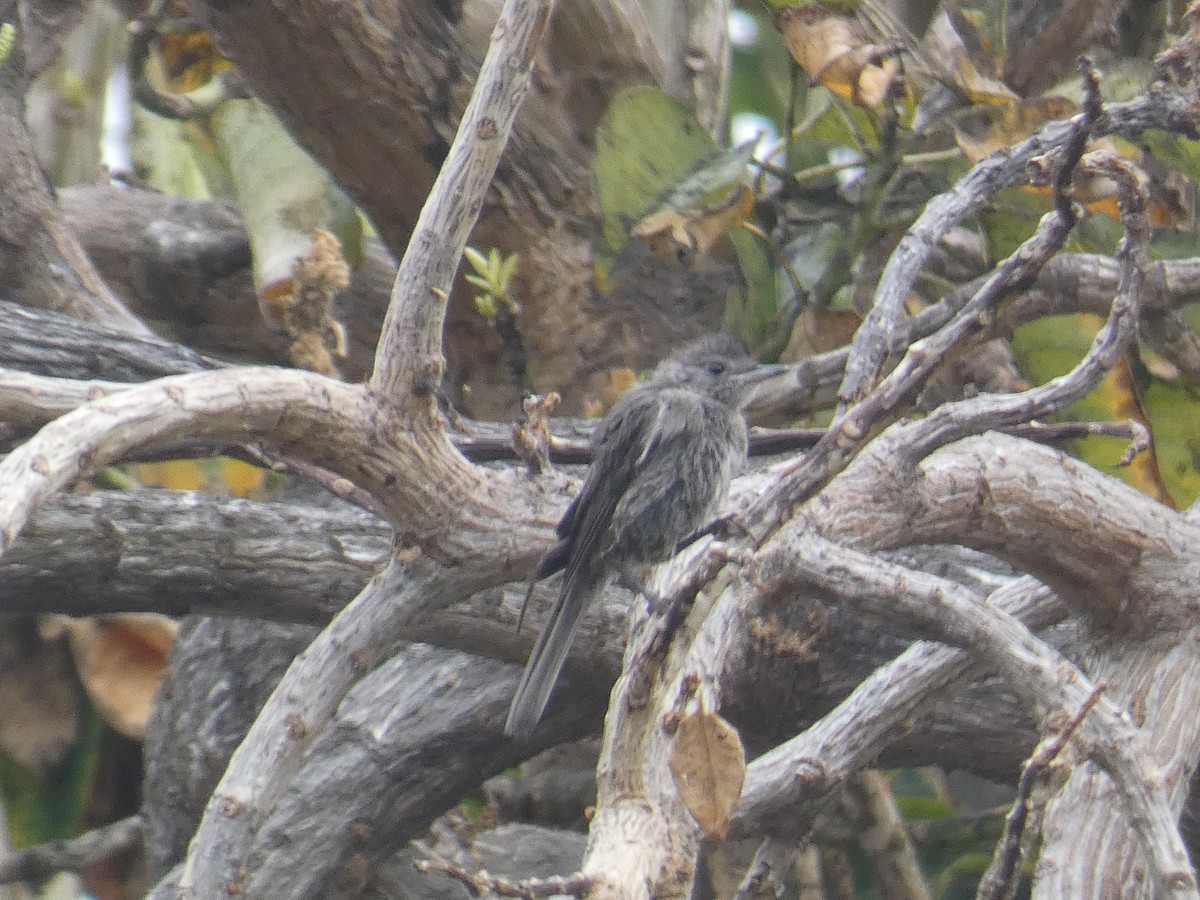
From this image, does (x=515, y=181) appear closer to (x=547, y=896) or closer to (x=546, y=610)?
(x=546, y=610)

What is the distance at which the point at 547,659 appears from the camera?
3.30 meters

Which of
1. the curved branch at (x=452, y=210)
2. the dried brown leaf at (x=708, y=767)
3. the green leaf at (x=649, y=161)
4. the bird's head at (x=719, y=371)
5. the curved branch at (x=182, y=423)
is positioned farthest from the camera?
the green leaf at (x=649, y=161)

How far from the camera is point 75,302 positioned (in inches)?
183

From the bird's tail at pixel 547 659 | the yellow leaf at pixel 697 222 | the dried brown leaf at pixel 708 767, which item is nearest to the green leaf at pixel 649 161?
the yellow leaf at pixel 697 222

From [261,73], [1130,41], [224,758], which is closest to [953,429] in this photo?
[224,758]

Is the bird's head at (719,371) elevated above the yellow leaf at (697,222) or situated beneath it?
situated beneath

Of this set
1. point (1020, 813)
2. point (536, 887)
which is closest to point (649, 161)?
point (1020, 813)

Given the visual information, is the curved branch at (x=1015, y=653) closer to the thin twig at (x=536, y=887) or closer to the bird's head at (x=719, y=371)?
the thin twig at (x=536, y=887)

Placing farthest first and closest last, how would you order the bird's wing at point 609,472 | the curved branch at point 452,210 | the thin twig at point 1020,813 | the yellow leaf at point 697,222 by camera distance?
the yellow leaf at point 697,222
the bird's wing at point 609,472
the curved branch at point 452,210
the thin twig at point 1020,813

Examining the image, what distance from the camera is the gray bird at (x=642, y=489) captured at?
3258mm

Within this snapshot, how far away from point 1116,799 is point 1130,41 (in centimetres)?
352

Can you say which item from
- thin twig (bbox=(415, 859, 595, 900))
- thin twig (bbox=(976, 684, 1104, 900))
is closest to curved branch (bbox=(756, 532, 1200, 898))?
thin twig (bbox=(976, 684, 1104, 900))

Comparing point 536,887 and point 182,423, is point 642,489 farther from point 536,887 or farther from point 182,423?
→ point 536,887

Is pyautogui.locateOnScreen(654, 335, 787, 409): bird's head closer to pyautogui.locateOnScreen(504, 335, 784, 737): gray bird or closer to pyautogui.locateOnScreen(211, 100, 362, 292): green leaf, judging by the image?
pyautogui.locateOnScreen(504, 335, 784, 737): gray bird
